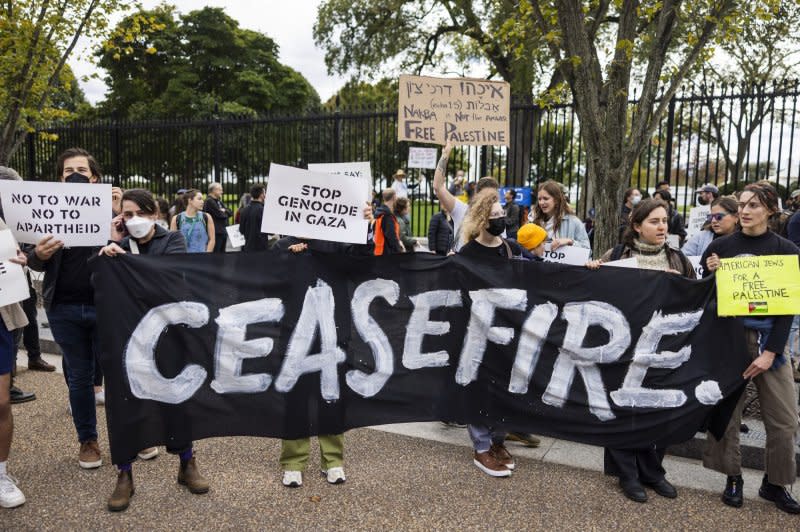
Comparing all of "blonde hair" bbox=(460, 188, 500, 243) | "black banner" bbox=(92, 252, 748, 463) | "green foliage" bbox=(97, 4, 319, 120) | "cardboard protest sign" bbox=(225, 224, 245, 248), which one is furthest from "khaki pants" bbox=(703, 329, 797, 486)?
"green foliage" bbox=(97, 4, 319, 120)

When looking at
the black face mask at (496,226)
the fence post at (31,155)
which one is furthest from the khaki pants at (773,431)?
the fence post at (31,155)

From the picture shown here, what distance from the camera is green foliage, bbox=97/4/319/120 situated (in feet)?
118

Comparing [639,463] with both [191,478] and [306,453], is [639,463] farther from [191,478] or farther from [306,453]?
[191,478]

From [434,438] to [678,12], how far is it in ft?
16.9

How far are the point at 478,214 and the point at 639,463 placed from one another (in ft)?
6.31

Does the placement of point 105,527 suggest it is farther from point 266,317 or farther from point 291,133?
point 291,133

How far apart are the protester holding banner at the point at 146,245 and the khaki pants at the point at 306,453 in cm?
52

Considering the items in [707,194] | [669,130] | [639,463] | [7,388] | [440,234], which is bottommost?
[639,463]

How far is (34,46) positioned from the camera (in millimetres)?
10992

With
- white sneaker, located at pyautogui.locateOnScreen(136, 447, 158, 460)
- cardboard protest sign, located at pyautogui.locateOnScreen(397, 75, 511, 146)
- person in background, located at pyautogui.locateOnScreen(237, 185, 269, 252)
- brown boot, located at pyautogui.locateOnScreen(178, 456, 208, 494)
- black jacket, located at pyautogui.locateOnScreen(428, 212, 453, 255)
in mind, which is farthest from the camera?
person in background, located at pyautogui.locateOnScreen(237, 185, 269, 252)

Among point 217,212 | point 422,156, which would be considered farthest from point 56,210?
point 422,156

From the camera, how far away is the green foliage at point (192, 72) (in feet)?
118

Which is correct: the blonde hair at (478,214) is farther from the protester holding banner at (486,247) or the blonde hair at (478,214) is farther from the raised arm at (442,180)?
the raised arm at (442,180)

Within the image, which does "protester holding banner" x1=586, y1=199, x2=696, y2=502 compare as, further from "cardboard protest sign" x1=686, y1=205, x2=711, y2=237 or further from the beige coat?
"cardboard protest sign" x1=686, y1=205, x2=711, y2=237
